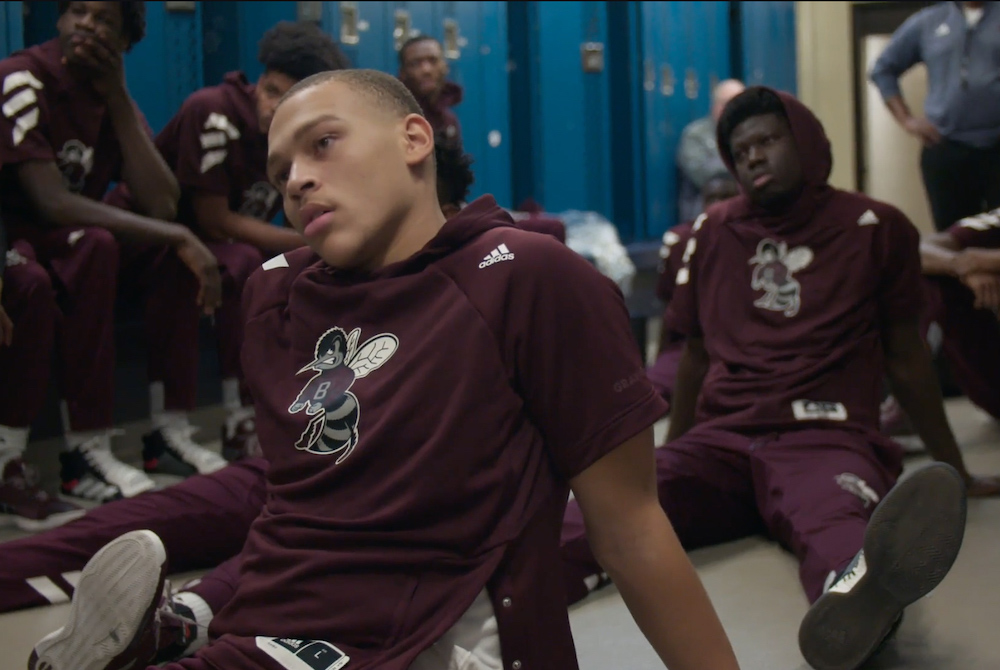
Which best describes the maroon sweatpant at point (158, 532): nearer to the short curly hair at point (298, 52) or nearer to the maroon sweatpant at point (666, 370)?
the short curly hair at point (298, 52)

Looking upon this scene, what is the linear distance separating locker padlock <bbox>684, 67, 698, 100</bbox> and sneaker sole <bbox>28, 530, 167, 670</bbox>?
550 centimetres

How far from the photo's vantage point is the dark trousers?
138 inches

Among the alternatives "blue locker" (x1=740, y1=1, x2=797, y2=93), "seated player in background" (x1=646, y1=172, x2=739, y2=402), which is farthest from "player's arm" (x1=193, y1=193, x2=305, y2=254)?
"blue locker" (x1=740, y1=1, x2=797, y2=93)

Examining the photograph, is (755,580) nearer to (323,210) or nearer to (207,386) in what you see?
(323,210)

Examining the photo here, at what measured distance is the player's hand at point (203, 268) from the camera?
261 cm

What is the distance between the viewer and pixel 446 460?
91cm

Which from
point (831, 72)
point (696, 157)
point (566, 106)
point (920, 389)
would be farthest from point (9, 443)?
point (831, 72)

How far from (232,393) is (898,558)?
203cm

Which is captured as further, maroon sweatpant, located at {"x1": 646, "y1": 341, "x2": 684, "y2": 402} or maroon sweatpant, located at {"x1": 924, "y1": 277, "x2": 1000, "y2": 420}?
maroon sweatpant, located at {"x1": 646, "y1": 341, "x2": 684, "y2": 402}

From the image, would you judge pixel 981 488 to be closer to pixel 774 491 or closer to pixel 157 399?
pixel 774 491

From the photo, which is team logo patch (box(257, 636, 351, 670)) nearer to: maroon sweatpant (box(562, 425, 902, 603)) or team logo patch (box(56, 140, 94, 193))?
maroon sweatpant (box(562, 425, 902, 603))

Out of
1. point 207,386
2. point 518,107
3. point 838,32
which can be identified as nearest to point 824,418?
point 207,386

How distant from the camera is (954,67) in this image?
12.3 ft

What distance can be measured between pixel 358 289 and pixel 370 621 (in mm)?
315
